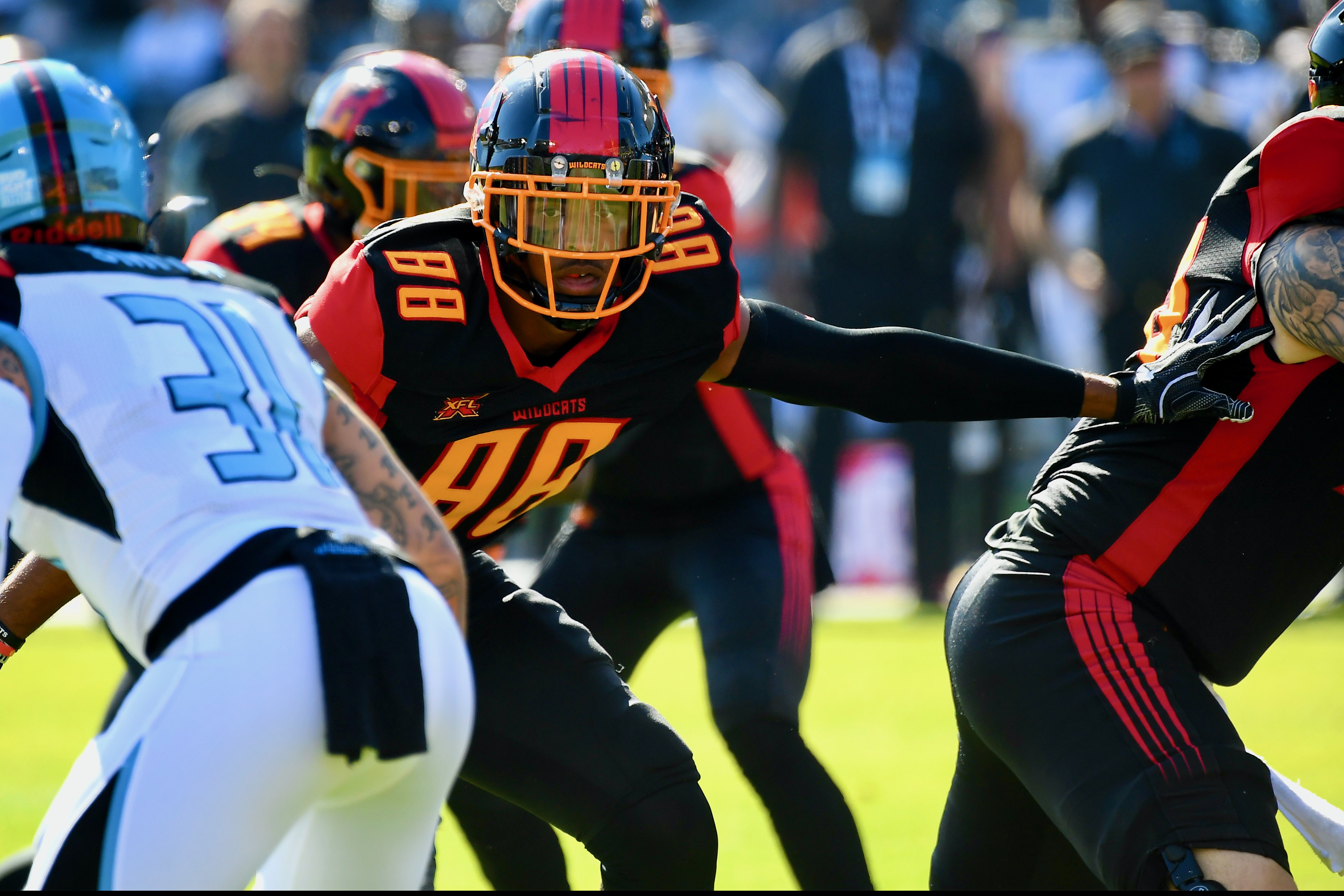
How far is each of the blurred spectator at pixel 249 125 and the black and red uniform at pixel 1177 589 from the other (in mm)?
4938

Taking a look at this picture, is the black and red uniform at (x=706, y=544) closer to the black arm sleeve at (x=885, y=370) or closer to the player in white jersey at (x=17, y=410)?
the black arm sleeve at (x=885, y=370)

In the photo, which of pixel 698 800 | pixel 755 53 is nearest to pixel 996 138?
pixel 755 53

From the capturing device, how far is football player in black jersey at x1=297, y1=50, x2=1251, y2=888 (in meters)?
2.81

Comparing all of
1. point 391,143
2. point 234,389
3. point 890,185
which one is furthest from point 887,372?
point 890,185

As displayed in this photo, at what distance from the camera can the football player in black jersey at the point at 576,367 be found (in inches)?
110

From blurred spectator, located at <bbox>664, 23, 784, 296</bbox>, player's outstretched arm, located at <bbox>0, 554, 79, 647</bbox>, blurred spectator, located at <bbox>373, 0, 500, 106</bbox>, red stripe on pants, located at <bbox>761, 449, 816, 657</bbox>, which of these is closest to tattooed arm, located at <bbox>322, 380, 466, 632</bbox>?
player's outstretched arm, located at <bbox>0, 554, 79, 647</bbox>

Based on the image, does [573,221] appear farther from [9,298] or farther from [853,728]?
[853,728]

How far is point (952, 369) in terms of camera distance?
307 centimetres

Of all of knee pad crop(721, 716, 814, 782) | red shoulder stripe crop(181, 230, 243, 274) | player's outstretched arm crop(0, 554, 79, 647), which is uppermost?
red shoulder stripe crop(181, 230, 243, 274)

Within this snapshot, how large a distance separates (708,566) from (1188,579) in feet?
4.58

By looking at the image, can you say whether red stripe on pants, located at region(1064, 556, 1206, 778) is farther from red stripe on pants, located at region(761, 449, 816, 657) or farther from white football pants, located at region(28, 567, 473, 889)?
white football pants, located at region(28, 567, 473, 889)

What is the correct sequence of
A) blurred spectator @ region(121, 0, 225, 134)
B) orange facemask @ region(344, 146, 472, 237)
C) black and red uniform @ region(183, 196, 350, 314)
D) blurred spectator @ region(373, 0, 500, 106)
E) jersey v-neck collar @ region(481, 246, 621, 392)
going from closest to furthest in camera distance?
jersey v-neck collar @ region(481, 246, 621, 392)
black and red uniform @ region(183, 196, 350, 314)
orange facemask @ region(344, 146, 472, 237)
blurred spectator @ region(373, 0, 500, 106)
blurred spectator @ region(121, 0, 225, 134)

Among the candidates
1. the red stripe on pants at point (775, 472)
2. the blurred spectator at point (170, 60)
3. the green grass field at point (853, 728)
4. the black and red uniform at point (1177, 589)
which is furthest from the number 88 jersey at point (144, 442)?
the blurred spectator at point (170, 60)

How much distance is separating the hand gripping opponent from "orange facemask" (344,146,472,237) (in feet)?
6.69
